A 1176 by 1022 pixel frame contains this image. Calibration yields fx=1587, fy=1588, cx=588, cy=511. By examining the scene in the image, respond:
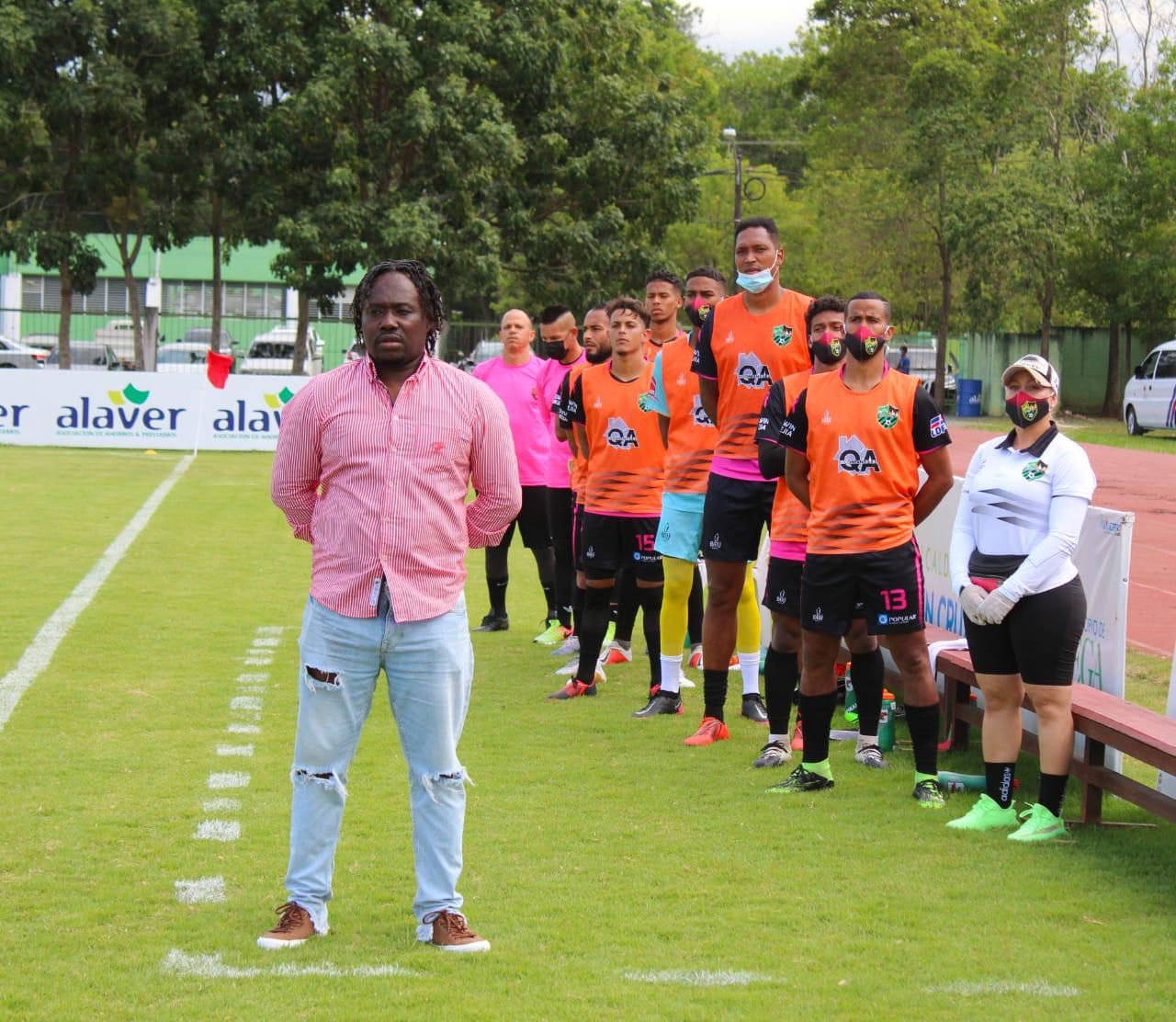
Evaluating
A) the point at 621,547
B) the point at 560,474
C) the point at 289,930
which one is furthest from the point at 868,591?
the point at 560,474

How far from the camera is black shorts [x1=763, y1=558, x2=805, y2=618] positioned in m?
7.03

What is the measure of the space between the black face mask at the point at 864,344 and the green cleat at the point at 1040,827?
6.09 feet

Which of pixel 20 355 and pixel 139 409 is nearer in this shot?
pixel 139 409

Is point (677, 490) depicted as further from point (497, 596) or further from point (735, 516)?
point (497, 596)

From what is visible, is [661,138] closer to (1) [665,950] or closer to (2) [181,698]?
(2) [181,698]

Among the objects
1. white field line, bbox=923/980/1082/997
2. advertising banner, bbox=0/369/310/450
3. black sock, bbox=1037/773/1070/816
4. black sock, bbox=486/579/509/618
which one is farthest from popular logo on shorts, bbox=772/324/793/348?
advertising banner, bbox=0/369/310/450

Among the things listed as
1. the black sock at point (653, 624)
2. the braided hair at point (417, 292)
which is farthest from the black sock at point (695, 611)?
the braided hair at point (417, 292)

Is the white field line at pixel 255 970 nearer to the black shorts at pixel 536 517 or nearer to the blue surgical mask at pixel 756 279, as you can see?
the blue surgical mask at pixel 756 279

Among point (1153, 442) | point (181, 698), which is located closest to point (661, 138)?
point (1153, 442)

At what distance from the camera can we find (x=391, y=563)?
4.45 meters

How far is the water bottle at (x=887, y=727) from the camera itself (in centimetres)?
769

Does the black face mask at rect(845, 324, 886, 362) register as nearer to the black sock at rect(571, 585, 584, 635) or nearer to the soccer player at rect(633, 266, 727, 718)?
the soccer player at rect(633, 266, 727, 718)

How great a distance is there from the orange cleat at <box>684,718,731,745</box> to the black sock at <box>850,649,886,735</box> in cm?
74

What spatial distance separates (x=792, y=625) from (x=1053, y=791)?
1472mm
